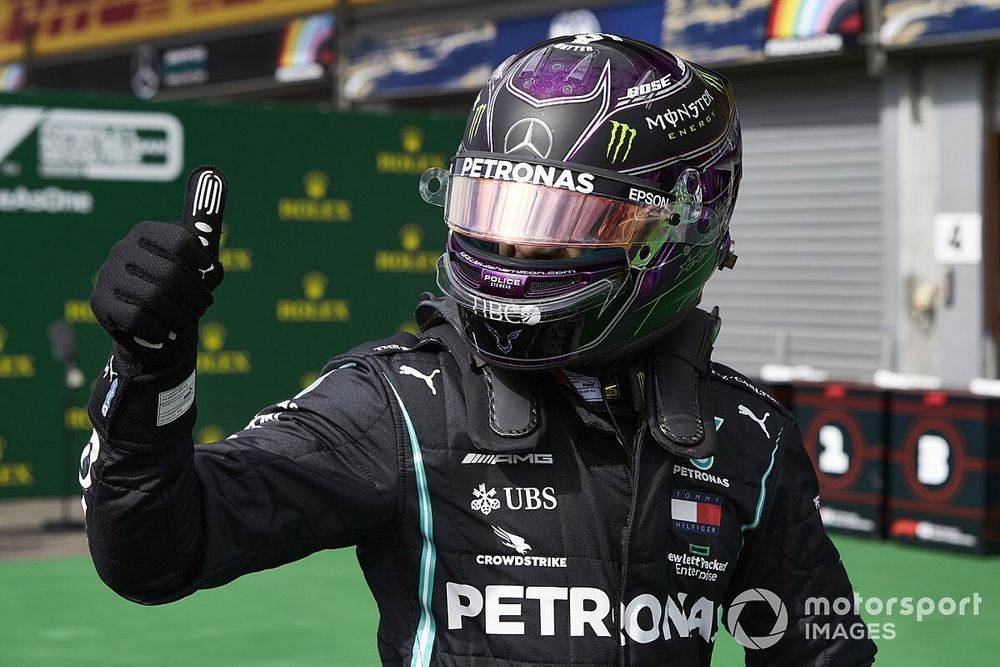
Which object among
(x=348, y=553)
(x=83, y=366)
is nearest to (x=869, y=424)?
(x=348, y=553)

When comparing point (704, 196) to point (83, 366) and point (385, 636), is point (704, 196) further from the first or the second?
point (83, 366)

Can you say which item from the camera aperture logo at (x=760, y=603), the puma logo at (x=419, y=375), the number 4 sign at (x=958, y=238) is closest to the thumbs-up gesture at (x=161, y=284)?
the puma logo at (x=419, y=375)

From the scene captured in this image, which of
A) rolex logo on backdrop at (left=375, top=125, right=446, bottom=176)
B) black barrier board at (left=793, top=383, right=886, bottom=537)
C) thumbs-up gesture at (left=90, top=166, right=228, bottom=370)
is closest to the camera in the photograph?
thumbs-up gesture at (left=90, top=166, right=228, bottom=370)

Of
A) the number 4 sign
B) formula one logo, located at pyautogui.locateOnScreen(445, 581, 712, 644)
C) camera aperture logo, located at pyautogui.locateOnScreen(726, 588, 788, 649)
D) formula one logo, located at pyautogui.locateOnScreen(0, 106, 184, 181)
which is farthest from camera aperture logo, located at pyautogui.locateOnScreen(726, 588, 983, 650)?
the number 4 sign

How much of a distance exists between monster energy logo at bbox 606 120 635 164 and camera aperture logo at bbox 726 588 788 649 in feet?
2.60

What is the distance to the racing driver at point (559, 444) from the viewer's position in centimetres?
226

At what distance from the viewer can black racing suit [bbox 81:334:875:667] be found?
2.19m

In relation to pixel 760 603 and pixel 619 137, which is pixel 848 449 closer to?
pixel 760 603

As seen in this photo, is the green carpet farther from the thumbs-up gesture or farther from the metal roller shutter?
the metal roller shutter

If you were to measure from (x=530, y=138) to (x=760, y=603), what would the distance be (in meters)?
0.91

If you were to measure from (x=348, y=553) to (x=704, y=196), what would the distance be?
604cm

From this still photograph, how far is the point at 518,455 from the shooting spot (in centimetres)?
235

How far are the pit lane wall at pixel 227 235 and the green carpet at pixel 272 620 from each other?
1.37m

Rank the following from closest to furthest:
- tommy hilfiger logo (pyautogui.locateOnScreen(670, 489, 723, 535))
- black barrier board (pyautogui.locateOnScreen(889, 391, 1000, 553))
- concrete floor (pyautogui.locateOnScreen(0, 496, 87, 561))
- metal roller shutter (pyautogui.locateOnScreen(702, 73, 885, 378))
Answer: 1. tommy hilfiger logo (pyautogui.locateOnScreen(670, 489, 723, 535))
2. black barrier board (pyautogui.locateOnScreen(889, 391, 1000, 553))
3. concrete floor (pyautogui.locateOnScreen(0, 496, 87, 561))
4. metal roller shutter (pyautogui.locateOnScreen(702, 73, 885, 378))
